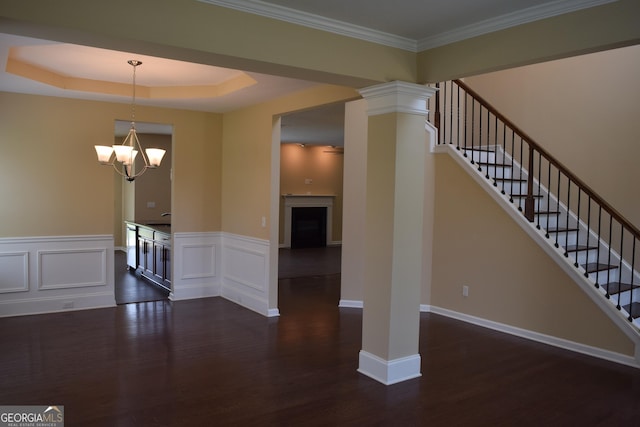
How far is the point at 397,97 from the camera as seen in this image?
12.3 feet

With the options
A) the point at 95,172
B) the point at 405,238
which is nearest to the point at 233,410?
the point at 405,238

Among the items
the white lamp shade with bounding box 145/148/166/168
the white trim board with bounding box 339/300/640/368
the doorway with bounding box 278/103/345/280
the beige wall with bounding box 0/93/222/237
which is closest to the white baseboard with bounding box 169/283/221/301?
the beige wall with bounding box 0/93/222/237

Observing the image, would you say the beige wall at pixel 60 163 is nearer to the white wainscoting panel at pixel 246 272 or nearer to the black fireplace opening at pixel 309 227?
the white wainscoting panel at pixel 246 272

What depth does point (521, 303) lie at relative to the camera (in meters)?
5.18

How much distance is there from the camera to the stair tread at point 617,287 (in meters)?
4.73

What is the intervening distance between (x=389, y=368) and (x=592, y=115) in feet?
12.6

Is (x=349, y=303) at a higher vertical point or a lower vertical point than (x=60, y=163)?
lower

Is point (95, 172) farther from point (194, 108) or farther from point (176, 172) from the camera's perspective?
point (194, 108)

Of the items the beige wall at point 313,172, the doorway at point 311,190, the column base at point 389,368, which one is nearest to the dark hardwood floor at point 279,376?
the column base at point 389,368

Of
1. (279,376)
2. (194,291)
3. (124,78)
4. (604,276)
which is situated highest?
(124,78)

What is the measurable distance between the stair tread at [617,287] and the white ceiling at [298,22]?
2.96 metres

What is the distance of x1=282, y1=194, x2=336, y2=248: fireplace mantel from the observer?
40.1 feet

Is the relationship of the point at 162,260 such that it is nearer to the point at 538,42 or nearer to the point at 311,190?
the point at 538,42

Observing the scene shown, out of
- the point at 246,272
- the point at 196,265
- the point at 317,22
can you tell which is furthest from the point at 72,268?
the point at 317,22
